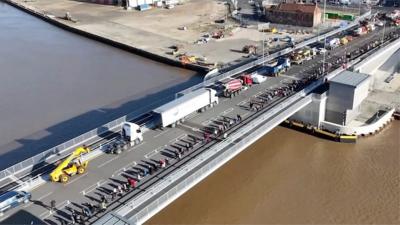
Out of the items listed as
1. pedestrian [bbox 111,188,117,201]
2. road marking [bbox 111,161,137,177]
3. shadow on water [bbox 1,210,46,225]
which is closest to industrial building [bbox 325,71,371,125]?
road marking [bbox 111,161,137,177]

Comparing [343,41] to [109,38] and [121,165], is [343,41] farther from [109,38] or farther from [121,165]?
[121,165]

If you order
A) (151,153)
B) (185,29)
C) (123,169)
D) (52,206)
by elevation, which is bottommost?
(52,206)

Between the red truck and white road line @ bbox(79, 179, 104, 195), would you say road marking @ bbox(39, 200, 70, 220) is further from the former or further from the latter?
the red truck

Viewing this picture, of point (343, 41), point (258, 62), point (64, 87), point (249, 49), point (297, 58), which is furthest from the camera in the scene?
point (249, 49)

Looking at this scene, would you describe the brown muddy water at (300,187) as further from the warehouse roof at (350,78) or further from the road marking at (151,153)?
the warehouse roof at (350,78)

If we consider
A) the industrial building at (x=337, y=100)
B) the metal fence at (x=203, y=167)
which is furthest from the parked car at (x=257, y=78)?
the metal fence at (x=203, y=167)

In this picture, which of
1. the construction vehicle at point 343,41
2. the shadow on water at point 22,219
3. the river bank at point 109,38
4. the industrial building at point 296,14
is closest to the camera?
the shadow on water at point 22,219

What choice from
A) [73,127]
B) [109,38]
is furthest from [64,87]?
[109,38]

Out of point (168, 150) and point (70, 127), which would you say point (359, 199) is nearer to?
point (168, 150)
